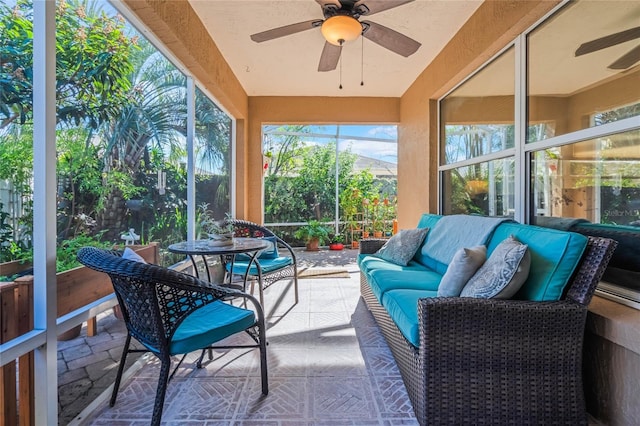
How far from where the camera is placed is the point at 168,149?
257 centimetres

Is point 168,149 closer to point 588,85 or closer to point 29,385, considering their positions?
point 29,385

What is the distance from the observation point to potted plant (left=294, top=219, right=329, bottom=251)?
661 cm

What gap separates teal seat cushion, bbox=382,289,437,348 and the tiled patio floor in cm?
39

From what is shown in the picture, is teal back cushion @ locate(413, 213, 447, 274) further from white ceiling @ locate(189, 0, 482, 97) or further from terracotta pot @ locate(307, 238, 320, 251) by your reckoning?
terracotta pot @ locate(307, 238, 320, 251)

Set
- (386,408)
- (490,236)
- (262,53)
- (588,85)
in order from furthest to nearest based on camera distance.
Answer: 1. (262,53)
2. (490,236)
3. (588,85)
4. (386,408)

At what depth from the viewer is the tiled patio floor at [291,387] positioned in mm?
1595

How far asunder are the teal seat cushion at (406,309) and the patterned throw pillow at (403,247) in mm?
810

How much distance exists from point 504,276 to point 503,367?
41 cm

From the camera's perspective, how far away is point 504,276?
1523mm

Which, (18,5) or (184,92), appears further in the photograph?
(184,92)

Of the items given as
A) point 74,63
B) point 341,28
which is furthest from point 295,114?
point 74,63

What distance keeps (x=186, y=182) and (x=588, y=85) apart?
10.0 feet

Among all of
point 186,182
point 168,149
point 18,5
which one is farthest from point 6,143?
point 186,182

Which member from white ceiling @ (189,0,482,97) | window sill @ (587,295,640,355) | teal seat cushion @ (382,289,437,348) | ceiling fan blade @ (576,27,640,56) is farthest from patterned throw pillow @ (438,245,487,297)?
white ceiling @ (189,0,482,97)
